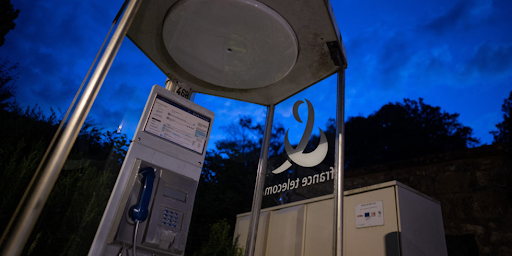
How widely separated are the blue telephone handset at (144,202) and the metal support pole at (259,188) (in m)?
1.55

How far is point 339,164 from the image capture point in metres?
2.52

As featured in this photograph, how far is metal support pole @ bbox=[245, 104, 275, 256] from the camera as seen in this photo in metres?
3.22

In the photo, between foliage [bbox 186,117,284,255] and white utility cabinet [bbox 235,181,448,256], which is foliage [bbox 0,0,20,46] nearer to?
foliage [bbox 186,117,284,255]

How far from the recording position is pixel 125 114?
81.4 inches

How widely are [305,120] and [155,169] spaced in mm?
1710

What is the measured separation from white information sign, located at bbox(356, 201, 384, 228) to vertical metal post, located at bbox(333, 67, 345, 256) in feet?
1.55

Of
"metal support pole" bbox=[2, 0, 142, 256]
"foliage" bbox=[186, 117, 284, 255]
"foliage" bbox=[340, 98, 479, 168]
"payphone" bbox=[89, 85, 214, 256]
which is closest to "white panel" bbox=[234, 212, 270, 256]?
"foliage" bbox=[186, 117, 284, 255]

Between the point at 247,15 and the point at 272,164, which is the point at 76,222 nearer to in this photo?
the point at 247,15

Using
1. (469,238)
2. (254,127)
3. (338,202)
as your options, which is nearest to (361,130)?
(469,238)

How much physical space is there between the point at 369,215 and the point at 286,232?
899mm

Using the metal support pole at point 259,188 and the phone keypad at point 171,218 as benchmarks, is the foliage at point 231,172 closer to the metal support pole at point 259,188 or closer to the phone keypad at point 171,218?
the metal support pole at point 259,188

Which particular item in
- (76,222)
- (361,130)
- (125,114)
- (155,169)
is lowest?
(76,222)

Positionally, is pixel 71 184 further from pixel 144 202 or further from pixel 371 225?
pixel 371 225

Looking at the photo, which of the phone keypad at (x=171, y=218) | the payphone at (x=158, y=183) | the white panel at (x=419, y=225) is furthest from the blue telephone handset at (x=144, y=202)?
the white panel at (x=419, y=225)
